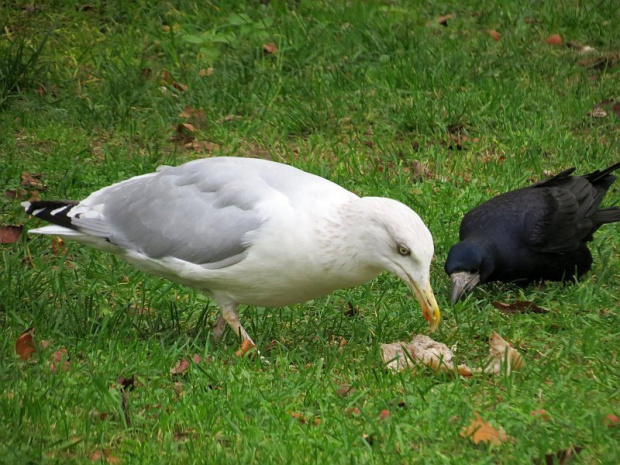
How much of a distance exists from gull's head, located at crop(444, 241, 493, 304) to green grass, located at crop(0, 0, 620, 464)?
12 cm

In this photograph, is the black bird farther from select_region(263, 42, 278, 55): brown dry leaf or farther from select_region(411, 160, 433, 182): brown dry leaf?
select_region(263, 42, 278, 55): brown dry leaf

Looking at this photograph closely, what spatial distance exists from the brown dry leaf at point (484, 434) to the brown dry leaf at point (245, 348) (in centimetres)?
118

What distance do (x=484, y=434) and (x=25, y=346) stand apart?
2026 mm

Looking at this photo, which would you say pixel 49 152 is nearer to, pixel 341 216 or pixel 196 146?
pixel 196 146

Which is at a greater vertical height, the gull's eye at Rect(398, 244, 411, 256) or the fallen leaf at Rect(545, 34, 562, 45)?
the gull's eye at Rect(398, 244, 411, 256)

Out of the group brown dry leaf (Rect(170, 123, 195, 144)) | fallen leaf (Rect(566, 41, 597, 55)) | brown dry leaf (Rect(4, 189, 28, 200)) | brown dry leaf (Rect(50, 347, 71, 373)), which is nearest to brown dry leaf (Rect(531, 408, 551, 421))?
brown dry leaf (Rect(50, 347, 71, 373))

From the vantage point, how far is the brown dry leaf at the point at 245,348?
15.3 ft

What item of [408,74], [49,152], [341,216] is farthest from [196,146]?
[341,216]

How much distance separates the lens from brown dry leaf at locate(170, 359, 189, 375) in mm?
4449

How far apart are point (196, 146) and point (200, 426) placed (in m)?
3.73

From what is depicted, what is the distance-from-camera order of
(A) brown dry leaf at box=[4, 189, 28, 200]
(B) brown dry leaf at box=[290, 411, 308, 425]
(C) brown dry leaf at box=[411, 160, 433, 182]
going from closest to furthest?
Answer: (B) brown dry leaf at box=[290, 411, 308, 425]
(A) brown dry leaf at box=[4, 189, 28, 200]
(C) brown dry leaf at box=[411, 160, 433, 182]

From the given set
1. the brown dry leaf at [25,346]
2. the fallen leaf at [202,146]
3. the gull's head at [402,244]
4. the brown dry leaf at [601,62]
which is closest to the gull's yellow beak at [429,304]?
the gull's head at [402,244]

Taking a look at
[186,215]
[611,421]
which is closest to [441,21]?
[186,215]

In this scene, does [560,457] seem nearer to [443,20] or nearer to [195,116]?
[195,116]
